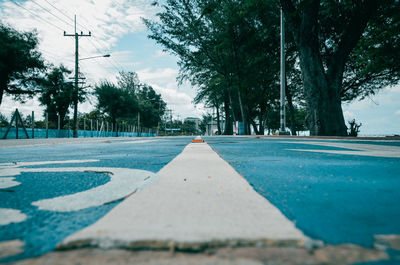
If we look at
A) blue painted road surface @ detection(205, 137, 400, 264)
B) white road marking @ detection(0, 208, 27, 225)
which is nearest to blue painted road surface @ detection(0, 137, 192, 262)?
white road marking @ detection(0, 208, 27, 225)

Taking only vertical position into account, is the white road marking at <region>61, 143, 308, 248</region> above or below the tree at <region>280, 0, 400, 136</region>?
below

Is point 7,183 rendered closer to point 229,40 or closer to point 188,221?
point 188,221

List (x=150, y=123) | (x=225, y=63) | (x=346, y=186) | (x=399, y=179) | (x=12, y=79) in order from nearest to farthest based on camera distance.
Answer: (x=346, y=186)
(x=399, y=179)
(x=225, y=63)
(x=12, y=79)
(x=150, y=123)

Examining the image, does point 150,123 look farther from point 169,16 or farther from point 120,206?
point 120,206

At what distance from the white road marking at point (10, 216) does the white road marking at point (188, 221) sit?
0.99 feet

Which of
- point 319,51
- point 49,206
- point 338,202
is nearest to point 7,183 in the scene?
point 49,206

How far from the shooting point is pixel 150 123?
72.2 meters

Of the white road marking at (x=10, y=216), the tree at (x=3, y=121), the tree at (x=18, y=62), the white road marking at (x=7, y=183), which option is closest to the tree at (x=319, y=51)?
the white road marking at (x=7, y=183)

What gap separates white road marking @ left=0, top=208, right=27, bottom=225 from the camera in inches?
30.0

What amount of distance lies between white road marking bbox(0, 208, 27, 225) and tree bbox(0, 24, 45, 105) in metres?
35.1

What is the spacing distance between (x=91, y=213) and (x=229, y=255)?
1.69 ft

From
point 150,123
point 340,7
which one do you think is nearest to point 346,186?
point 340,7

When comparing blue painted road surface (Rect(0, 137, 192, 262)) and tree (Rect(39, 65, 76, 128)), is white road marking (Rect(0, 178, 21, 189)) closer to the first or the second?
blue painted road surface (Rect(0, 137, 192, 262))

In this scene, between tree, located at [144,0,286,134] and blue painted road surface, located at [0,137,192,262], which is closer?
blue painted road surface, located at [0,137,192,262]
